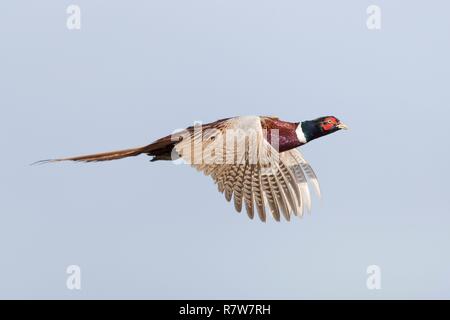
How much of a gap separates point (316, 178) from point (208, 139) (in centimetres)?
281

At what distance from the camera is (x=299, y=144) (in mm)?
14930

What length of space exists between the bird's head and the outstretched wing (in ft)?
5.24

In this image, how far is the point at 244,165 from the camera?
43.5 feet

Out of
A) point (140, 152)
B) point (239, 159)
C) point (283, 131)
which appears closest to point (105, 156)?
point (140, 152)

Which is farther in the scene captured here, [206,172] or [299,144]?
[299,144]

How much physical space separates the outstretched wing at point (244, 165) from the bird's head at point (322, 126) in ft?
5.24

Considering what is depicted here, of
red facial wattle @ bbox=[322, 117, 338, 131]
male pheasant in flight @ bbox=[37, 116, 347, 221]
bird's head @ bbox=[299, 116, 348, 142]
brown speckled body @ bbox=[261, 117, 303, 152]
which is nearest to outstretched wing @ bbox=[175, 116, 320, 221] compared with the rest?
male pheasant in flight @ bbox=[37, 116, 347, 221]

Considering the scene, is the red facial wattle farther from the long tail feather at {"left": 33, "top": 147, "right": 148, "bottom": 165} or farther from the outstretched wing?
the long tail feather at {"left": 33, "top": 147, "right": 148, "bottom": 165}

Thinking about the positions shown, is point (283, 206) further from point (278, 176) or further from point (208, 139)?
point (208, 139)

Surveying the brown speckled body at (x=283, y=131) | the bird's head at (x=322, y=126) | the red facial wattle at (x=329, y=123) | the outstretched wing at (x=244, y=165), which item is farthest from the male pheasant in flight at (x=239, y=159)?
the red facial wattle at (x=329, y=123)

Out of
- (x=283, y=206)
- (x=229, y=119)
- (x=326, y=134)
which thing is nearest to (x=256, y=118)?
(x=229, y=119)

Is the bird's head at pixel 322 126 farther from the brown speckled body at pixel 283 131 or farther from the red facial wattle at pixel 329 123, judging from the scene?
the brown speckled body at pixel 283 131

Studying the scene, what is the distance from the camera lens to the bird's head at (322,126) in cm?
1502

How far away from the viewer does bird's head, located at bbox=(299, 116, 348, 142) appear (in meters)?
15.0
